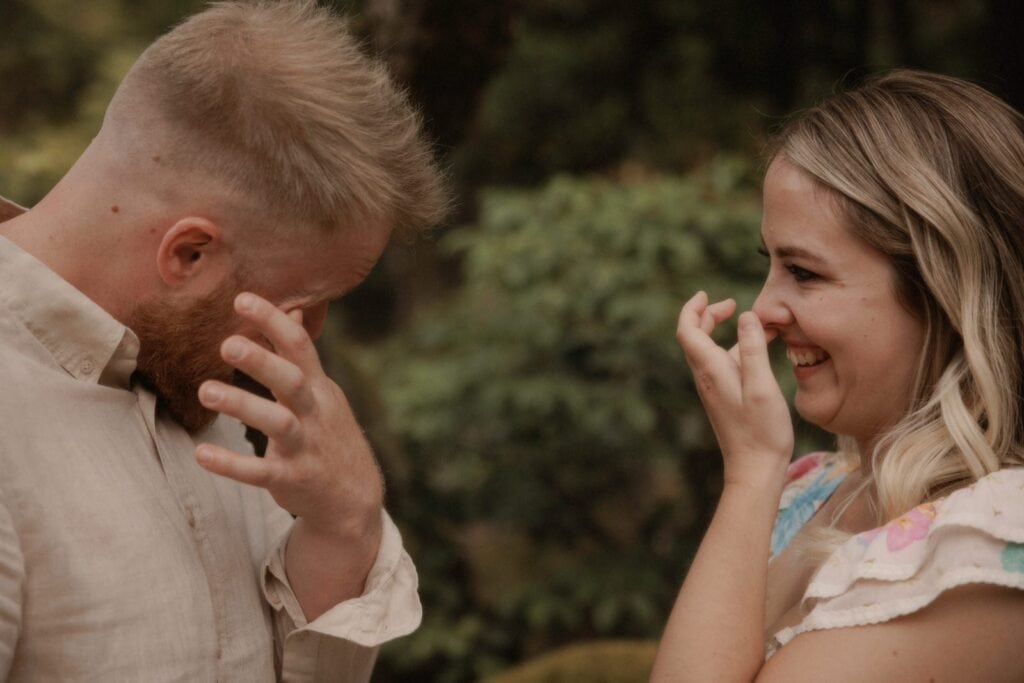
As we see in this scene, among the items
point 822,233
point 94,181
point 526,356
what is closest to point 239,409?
point 94,181

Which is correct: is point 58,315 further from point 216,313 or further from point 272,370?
point 272,370

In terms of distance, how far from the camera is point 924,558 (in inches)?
72.4

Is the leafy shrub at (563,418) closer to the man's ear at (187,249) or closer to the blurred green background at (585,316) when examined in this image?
the blurred green background at (585,316)

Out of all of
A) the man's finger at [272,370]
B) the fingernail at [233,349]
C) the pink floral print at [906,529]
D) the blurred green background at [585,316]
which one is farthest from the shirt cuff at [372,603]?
the blurred green background at [585,316]

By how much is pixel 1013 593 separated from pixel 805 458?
85 centimetres

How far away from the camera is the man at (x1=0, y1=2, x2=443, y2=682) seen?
1.58 m

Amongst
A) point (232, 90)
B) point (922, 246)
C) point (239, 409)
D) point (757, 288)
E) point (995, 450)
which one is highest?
point (232, 90)

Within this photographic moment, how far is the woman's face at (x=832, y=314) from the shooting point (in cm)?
204

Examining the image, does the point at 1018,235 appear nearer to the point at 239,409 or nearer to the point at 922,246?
the point at 922,246

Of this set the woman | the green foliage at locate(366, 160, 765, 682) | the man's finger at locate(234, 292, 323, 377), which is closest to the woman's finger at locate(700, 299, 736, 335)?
the woman

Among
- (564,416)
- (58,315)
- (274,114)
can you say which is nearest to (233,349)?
(58,315)

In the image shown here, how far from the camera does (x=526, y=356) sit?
13.7 feet

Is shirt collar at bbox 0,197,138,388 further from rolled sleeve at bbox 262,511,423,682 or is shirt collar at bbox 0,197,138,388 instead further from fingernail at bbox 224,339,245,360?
rolled sleeve at bbox 262,511,423,682

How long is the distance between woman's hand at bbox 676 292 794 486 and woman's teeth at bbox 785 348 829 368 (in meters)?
0.08
